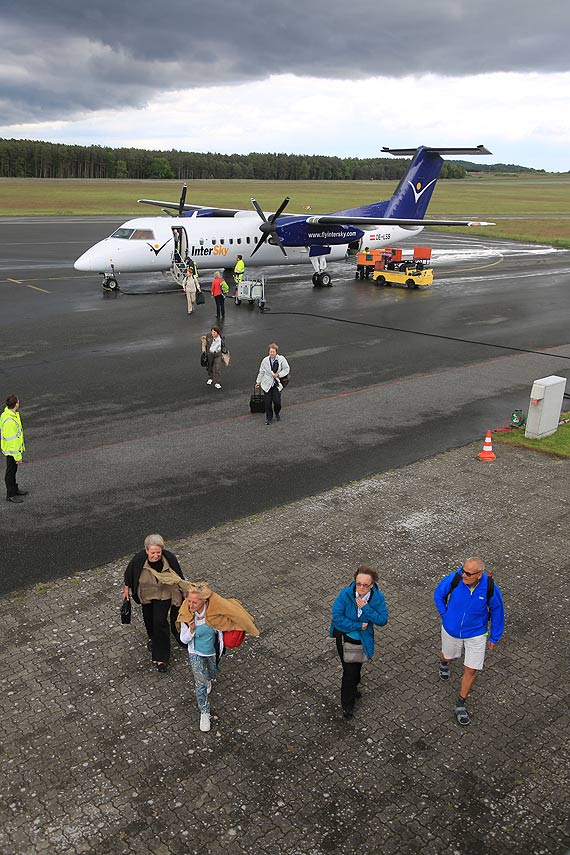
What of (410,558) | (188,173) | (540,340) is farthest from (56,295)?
(188,173)

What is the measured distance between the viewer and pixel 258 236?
102ft

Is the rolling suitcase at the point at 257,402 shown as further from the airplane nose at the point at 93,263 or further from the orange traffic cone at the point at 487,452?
the airplane nose at the point at 93,263

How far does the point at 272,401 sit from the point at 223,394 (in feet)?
8.46

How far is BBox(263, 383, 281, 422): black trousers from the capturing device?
1404cm

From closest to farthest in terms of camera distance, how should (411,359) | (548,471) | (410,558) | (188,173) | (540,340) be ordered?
(410,558) → (548,471) → (411,359) → (540,340) → (188,173)

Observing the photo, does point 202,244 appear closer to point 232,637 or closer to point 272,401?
point 272,401

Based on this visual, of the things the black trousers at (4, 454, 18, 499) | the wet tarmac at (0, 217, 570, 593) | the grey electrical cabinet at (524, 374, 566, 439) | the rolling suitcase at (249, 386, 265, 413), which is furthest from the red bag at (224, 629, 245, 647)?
the grey electrical cabinet at (524, 374, 566, 439)

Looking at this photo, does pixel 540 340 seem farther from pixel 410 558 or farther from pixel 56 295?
pixel 56 295

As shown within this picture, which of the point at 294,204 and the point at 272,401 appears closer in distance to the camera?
the point at 272,401

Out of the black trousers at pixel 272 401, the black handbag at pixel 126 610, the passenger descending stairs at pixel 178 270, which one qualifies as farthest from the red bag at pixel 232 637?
the passenger descending stairs at pixel 178 270

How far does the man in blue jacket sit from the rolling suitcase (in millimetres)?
8920

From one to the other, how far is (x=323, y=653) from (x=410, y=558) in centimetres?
238

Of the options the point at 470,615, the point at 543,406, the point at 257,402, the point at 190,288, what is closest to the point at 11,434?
the point at 257,402

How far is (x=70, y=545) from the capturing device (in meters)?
9.67
